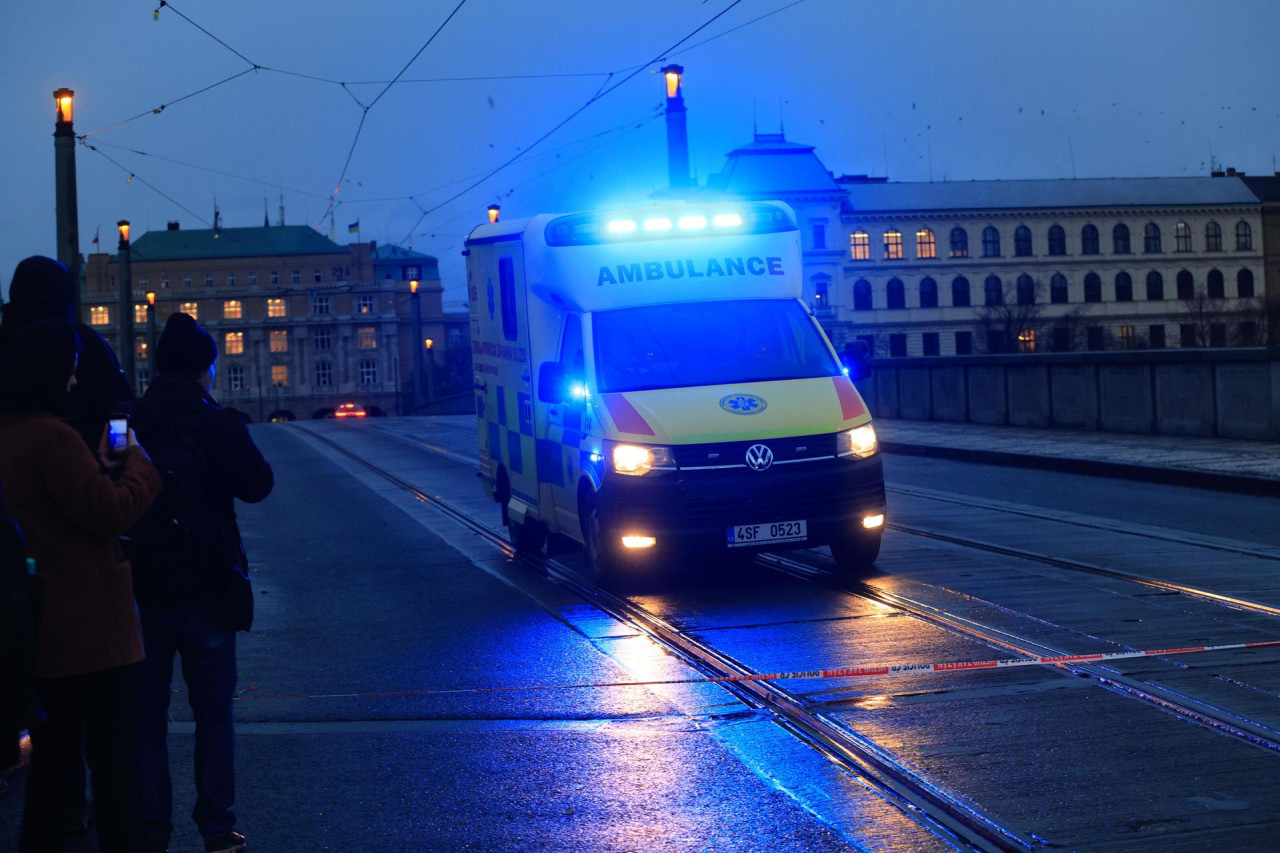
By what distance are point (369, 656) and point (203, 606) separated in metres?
3.95

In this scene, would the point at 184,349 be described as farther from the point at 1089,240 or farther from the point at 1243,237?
the point at 1243,237

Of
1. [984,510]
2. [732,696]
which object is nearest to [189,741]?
[732,696]

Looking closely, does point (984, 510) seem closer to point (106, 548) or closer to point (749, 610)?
point (749, 610)

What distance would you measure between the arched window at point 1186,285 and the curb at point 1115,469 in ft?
281

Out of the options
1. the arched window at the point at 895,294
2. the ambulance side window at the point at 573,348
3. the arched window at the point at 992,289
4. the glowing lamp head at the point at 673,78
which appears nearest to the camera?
the ambulance side window at the point at 573,348

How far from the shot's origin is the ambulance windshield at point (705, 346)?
11.0 meters

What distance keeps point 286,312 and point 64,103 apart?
12373cm

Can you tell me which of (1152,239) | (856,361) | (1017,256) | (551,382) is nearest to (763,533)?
(551,382)

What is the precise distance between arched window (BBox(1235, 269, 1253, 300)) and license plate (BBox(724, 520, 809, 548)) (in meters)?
104

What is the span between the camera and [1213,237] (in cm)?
10550

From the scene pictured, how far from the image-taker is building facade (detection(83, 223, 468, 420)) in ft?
459

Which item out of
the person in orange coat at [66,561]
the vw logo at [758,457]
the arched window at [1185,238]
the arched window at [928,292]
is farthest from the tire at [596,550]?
the arched window at [1185,238]

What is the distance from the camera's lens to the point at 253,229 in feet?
485

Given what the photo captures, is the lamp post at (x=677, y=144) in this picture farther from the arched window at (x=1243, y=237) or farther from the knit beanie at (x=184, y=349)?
the arched window at (x=1243, y=237)
